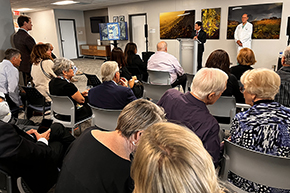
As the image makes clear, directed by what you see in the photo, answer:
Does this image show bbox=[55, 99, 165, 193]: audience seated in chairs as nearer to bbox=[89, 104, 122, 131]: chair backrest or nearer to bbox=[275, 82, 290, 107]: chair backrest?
bbox=[89, 104, 122, 131]: chair backrest

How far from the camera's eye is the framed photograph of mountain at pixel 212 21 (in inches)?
312

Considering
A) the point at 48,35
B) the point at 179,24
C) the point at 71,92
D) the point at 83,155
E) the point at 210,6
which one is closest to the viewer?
the point at 83,155

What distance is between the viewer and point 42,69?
358 cm

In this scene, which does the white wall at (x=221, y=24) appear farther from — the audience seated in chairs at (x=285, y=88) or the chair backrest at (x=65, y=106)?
the chair backrest at (x=65, y=106)

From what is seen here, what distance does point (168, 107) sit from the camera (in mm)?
1737

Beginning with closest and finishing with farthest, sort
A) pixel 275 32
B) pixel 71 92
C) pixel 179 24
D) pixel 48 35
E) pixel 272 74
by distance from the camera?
1. pixel 272 74
2. pixel 71 92
3. pixel 275 32
4. pixel 179 24
5. pixel 48 35

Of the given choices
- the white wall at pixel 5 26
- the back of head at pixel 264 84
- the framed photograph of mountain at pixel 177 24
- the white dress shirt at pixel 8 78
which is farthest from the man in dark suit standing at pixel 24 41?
the framed photograph of mountain at pixel 177 24

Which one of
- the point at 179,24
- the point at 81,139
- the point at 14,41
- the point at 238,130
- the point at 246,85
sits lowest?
the point at 238,130

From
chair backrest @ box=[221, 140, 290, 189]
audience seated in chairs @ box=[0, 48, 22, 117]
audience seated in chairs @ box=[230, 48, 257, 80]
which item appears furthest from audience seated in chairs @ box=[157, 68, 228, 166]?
audience seated in chairs @ box=[0, 48, 22, 117]

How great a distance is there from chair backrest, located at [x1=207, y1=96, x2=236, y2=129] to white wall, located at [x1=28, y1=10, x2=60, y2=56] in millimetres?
12451

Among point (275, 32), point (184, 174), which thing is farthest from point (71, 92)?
point (275, 32)

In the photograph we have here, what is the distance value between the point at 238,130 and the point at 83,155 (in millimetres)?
1060

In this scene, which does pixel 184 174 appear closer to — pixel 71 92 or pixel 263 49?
pixel 71 92

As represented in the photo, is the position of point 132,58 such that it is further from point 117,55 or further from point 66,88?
point 66,88
